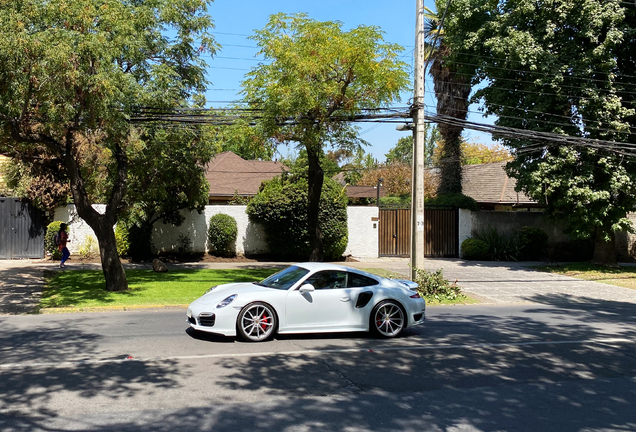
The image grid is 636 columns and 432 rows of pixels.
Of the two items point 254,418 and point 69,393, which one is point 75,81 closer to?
point 69,393

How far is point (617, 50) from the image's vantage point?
21000 mm

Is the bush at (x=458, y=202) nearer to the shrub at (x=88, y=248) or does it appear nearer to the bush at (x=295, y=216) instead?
the bush at (x=295, y=216)

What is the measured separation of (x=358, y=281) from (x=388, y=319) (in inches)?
32.3

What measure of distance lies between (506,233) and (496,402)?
21137mm

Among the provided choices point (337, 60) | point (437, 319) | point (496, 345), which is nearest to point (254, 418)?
point (496, 345)

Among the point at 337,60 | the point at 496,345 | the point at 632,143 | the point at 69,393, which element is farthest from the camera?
the point at 632,143

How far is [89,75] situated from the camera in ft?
39.7

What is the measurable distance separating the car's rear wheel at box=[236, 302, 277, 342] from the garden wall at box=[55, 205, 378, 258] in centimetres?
1485

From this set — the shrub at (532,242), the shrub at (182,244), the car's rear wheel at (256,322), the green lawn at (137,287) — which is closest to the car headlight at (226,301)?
the car's rear wheel at (256,322)

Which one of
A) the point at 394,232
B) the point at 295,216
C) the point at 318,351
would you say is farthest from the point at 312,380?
the point at 394,232

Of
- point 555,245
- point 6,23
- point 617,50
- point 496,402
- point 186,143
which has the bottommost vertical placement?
point 496,402

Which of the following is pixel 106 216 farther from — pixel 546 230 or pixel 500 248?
pixel 546 230

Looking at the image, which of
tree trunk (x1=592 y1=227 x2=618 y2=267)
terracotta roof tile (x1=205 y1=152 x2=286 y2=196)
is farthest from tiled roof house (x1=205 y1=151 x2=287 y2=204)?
tree trunk (x1=592 y1=227 x2=618 y2=267)

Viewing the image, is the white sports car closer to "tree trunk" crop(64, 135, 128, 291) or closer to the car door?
the car door
